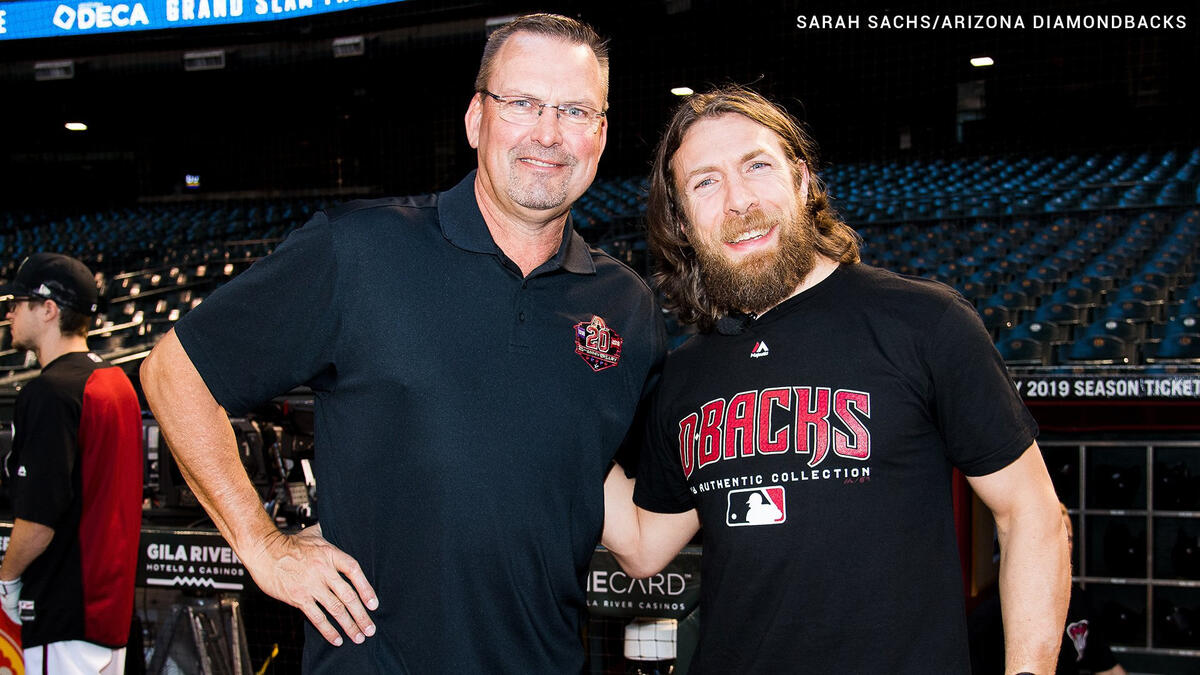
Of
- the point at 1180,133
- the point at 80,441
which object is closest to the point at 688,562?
the point at 80,441

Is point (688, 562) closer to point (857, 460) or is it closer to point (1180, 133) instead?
point (857, 460)

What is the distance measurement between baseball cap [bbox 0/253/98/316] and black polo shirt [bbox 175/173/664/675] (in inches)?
71.8

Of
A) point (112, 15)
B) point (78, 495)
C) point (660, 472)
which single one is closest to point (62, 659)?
point (78, 495)

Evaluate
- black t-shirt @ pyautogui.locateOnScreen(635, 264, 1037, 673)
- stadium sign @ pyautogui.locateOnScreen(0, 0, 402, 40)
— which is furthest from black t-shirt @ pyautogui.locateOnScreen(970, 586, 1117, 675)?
stadium sign @ pyautogui.locateOnScreen(0, 0, 402, 40)

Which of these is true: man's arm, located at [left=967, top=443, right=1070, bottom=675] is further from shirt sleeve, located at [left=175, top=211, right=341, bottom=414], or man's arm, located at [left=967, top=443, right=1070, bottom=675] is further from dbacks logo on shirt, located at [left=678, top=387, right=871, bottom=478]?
shirt sleeve, located at [left=175, top=211, right=341, bottom=414]

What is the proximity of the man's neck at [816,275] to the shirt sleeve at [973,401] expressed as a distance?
0.24 m

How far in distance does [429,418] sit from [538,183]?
17.5 inches

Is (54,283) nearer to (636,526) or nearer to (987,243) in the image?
(636,526)

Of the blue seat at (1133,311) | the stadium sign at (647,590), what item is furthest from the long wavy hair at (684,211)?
the blue seat at (1133,311)

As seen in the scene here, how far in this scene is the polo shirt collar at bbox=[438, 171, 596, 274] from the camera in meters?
1.63

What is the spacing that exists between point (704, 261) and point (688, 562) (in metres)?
1.24

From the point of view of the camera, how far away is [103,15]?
13.2 meters

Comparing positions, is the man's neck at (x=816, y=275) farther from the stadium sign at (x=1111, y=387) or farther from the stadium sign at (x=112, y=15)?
the stadium sign at (x=112, y=15)

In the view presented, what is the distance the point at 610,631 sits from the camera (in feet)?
11.3
